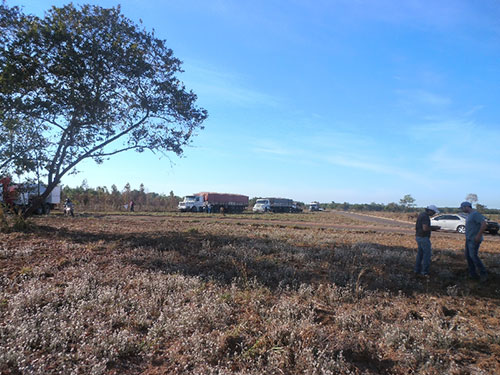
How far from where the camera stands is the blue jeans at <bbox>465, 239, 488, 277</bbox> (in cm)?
665

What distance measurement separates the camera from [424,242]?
23.0 feet

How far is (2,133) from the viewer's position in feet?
38.5

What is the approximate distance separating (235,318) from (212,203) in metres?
45.1

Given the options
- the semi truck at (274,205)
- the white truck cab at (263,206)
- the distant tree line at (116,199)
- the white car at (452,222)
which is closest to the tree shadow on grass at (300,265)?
the white car at (452,222)

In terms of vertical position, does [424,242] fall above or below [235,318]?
above

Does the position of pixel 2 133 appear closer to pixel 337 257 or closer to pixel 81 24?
pixel 81 24

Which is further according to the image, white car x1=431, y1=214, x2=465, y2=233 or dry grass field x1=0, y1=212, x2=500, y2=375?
white car x1=431, y1=214, x2=465, y2=233

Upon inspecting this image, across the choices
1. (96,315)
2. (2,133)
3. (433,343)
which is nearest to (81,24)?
(2,133)

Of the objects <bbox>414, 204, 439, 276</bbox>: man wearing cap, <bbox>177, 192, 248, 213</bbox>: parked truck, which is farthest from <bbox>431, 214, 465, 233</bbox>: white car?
<bbox>177, 192, 248, 213</bbox>: parked truck

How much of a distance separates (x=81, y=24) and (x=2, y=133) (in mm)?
5360

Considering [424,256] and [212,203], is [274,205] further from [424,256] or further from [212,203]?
[424,256]

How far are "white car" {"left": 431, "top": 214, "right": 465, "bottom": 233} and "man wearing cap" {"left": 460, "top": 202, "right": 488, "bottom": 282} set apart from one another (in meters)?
17.8

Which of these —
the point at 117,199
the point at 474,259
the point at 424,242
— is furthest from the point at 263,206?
the point at 474,259

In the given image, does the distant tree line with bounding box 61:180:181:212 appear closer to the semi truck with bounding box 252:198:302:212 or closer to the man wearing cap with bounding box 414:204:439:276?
the semi truck with bounding box 252:198:302:212
